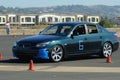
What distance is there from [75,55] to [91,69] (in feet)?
10.2

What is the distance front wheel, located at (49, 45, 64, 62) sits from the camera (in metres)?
16.8

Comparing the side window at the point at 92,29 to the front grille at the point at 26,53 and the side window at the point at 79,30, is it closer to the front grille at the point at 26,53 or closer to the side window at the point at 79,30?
the side window at the point at 79,30

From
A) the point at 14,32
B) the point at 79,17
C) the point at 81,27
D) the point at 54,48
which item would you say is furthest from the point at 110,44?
the point at 79,17

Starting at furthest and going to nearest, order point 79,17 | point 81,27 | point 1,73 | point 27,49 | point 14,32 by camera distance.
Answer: point 79,17, point 14,32, point 81,27, point 27,49, point 1,73

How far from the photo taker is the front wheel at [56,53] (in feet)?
55.1

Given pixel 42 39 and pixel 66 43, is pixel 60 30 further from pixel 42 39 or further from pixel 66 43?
pixel 42 39

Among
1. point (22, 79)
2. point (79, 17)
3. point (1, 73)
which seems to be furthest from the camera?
point (79, 17)

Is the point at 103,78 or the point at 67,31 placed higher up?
the point at 67,31

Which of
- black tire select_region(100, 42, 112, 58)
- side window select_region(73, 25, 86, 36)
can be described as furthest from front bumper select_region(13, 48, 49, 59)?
black tire select_region(100, 42, 112, 58)

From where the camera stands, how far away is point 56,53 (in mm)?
16828

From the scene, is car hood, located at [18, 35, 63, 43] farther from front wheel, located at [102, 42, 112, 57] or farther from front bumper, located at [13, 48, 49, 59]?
front wheel, located at [102, 42, 112, 57]

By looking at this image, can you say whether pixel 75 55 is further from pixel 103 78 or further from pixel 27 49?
pixel 103 78

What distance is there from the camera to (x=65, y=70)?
46.9 feet

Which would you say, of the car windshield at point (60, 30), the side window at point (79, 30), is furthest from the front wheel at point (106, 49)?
the car windshield at point (60, 30)
